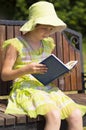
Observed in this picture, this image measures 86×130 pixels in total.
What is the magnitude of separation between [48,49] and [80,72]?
3.42 feet

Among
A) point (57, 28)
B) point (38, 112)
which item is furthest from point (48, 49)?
point (38, 112)

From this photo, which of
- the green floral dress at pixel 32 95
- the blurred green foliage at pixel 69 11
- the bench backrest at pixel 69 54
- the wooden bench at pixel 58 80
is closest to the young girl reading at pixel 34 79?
the green floral dress at pixel 32 95

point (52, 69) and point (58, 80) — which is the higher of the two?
point (52, 69)

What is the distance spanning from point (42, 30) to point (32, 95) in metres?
0.58

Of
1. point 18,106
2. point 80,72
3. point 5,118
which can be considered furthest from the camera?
point 80,72

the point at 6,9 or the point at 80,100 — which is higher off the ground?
the point at 6,9

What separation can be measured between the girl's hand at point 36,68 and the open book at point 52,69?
48 mm

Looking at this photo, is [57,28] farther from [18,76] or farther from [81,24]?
[81,24]

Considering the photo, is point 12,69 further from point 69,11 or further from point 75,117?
point 69,11

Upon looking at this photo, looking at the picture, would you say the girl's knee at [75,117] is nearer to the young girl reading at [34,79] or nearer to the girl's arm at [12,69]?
the young girl reading at [34,79]

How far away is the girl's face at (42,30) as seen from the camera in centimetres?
430

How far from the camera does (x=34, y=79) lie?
14.2 ft

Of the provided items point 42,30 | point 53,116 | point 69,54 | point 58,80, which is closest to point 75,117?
point 53,116

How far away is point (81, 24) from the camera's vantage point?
1761 centimetres
